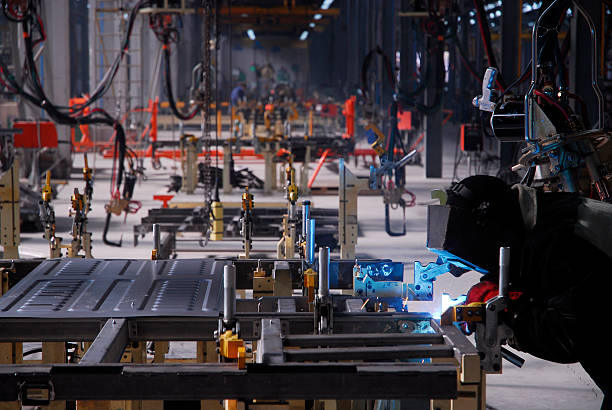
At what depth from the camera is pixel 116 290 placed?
4.02 meters

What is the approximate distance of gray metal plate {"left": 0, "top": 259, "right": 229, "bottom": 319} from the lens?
11.6 ft

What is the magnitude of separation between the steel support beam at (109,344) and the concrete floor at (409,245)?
130cm

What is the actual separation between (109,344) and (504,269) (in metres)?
1.41

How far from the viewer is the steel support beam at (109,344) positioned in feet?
9.37

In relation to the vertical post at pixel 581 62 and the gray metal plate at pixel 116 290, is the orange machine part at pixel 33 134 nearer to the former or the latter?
the vertical post at pixel 581 62

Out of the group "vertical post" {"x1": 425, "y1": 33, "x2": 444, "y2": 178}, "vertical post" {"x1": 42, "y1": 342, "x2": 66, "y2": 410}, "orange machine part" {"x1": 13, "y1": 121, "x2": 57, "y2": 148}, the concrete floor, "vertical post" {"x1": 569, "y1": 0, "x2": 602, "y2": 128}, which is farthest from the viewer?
"vertical post" {"x1": 425, "y1": 33, "x2": 444, "y2": 178}

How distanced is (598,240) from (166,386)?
1583mm

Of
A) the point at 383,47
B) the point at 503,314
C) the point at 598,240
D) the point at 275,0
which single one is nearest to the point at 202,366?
the point at 503,314

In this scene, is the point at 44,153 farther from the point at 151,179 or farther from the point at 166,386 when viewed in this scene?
the point at 166,386

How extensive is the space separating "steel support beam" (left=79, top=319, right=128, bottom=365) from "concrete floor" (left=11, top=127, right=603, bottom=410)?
1303mm

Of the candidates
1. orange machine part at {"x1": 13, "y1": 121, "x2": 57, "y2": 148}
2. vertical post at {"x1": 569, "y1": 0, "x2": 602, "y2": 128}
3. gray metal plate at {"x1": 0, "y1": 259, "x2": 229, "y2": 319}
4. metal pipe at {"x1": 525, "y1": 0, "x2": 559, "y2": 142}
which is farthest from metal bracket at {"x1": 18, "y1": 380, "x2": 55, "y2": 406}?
orange machine part at {"x1": 13, "y1": 121, "x2": 57, "y2": 148}

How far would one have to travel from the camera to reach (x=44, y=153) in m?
15.8

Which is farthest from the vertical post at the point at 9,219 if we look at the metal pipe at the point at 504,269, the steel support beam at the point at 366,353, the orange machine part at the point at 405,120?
the orange machine part at the point at 405,120

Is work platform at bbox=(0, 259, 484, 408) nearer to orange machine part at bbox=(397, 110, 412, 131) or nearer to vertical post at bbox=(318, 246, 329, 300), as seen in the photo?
vertical post at bbox=(318, 246, 329, 300)
